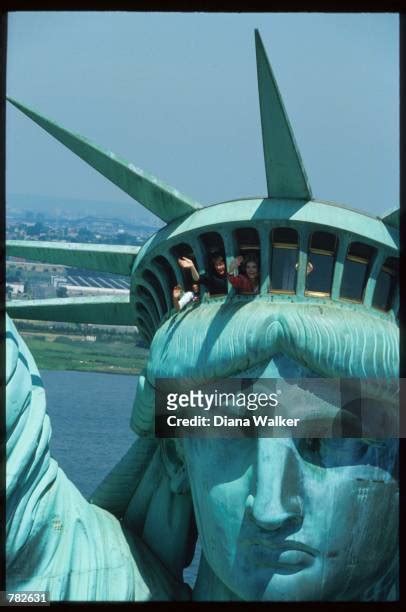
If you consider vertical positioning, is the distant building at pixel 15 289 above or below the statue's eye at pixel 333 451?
above

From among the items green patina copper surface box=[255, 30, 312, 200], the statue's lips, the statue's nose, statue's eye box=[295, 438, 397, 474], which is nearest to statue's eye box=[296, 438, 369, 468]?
statue's eye box=[295, 438, 397, 474]

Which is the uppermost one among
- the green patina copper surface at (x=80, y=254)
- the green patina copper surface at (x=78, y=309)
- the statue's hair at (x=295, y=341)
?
the green patina copper surface at (x=80, y=254)

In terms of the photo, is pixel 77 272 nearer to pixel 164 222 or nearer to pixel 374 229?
pixel 164 222

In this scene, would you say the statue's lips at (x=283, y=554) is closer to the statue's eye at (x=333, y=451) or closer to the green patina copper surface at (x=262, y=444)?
the green patina copper surface at (x=262, y=444)

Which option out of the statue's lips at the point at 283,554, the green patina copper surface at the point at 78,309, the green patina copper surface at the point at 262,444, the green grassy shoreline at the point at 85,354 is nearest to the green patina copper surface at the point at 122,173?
the green patina copper surface at the point at 262,444

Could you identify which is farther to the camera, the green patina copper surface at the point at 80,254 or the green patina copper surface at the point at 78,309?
the green patina copper surface at the point at 78,309

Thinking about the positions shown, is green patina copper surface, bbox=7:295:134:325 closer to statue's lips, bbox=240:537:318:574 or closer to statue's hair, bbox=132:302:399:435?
statue's hair, bbox=132:302:399:435

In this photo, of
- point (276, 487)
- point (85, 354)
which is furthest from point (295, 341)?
point (85, 354)

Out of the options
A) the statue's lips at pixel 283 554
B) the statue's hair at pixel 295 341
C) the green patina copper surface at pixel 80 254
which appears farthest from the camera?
the green patina copper surface at pixel 80 254
